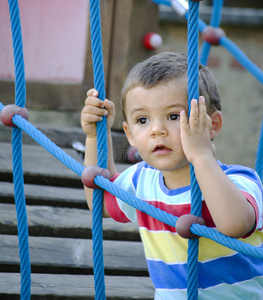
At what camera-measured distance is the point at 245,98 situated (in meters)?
4.98

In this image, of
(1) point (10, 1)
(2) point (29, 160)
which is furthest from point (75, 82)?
(1) point (10, 1)

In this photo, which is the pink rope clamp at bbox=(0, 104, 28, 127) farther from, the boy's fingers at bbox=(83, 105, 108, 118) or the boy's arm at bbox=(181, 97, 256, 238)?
the boy's arm at bbox=(181, 97, 256, 238)

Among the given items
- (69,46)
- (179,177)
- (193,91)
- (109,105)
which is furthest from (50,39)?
(193,91)

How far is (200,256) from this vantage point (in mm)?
1114

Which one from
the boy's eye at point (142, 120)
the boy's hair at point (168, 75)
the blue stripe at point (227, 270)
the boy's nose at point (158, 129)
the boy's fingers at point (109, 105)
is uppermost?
the boy's hair at point (168, 75)

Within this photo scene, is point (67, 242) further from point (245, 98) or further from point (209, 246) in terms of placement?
point (245, 98)

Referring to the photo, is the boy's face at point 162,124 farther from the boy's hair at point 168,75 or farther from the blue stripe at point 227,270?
the blue stripe at point 227,270

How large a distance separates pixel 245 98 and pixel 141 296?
3.85 metres

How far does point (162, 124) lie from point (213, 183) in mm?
189

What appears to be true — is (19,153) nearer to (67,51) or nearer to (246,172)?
(246,172)

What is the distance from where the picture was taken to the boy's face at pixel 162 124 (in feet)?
3.48

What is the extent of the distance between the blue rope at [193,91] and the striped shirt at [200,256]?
0.33ft

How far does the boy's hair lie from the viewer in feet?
3.60

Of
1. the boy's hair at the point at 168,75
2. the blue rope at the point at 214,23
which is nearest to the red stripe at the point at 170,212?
the boy's hair at the point at 168,75
